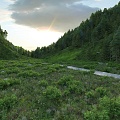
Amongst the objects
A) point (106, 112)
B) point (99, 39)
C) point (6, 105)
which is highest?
point (99, 39)

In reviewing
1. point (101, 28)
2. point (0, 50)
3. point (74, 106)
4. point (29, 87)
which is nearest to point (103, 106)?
point (74, 106)

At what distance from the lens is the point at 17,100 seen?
32.6 feet

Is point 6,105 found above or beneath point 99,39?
beneath

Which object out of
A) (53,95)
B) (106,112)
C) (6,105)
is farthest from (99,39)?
(106,112)

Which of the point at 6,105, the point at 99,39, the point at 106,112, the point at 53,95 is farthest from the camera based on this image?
the point at 99,39

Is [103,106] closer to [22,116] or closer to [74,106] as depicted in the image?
[74,106]

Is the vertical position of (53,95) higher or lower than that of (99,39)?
lower

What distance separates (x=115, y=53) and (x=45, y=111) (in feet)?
245

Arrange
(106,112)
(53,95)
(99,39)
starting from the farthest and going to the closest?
(99,39) < (53,95) < (106,112)

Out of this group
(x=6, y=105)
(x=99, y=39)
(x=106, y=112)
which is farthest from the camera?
(x=99, y=39)

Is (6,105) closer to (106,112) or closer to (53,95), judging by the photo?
(53,95)

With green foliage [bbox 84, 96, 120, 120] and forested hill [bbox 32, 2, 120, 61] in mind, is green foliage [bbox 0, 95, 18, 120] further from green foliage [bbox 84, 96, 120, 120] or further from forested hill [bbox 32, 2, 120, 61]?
forested hill [bbox 32, 2, 120, 61]

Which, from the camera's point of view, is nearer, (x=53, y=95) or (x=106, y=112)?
(x=106, y=112)

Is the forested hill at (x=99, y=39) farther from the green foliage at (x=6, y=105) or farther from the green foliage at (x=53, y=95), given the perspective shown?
the green foliage at (x=6, y=105)
